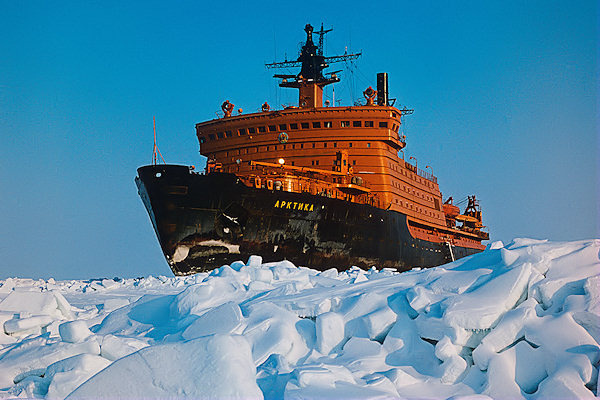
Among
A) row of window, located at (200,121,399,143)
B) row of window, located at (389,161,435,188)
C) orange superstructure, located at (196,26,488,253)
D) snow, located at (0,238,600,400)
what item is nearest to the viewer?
snow, located at (0,238,600,400)

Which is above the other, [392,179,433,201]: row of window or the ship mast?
the ship mast

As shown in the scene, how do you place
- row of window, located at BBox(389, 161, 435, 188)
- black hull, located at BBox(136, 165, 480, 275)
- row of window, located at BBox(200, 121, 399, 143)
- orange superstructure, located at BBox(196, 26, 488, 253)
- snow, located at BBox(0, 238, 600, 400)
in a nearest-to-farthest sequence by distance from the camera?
snow, located at BBox(0, 238, 600, 400), black hull, located at BBox(136, 165, 480, 275), orange superstructure, located at BBox(196, 26, 488, 253), row of window, located at BBox(200, 121, 399, 143), row of window, located at BBox(389, 161, 435, 188)

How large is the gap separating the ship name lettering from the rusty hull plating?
3cm

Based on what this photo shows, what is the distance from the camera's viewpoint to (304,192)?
1756 centimetres

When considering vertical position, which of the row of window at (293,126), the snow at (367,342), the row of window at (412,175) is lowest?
the snow at (367,342)

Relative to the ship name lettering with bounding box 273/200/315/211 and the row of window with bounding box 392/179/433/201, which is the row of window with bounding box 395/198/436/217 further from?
the ship name lettering with bounding box 273/200/315/211

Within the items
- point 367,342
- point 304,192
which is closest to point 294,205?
point 304,192

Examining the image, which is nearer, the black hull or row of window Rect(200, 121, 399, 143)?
the black hull

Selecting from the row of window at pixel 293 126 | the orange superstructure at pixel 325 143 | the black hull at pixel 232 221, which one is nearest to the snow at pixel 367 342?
the black hull at pixel 232 221

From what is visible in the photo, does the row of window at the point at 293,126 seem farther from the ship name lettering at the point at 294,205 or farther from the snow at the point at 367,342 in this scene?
the snow at the point at 367,342

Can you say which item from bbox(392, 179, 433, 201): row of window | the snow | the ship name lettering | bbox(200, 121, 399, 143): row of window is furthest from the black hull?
the snow

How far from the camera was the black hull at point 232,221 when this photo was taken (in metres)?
16.3

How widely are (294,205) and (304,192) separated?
2.07ft

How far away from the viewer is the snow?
13.3 ft
